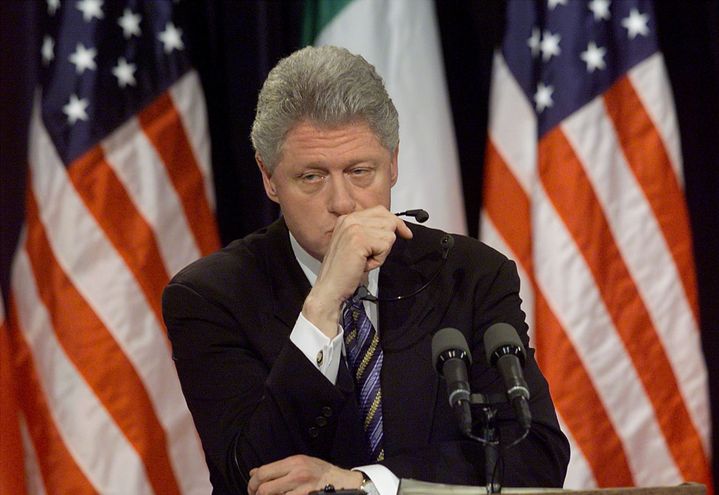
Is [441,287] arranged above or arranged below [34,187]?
below

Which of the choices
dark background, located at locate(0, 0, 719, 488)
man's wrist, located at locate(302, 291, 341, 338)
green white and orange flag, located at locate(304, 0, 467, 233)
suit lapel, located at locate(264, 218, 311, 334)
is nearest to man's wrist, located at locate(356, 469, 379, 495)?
Answer: man's wrist, located at locate(302, 291, 341, 338)

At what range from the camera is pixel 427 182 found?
141 inches

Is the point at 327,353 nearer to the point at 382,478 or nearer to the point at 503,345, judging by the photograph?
the point at 382,478

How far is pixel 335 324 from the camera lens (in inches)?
80.0

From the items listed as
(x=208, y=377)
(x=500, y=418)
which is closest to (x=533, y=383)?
(x=500, y=418)

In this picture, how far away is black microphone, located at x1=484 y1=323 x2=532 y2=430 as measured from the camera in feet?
5.36

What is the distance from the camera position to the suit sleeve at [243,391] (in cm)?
198

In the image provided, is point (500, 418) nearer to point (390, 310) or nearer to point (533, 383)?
point (533, 383)

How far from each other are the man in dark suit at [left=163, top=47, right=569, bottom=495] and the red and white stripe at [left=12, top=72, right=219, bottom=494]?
3.83 feet

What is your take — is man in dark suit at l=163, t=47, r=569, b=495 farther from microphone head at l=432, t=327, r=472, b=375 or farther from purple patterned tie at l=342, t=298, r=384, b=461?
microphone head at l=432, t=327, r=472, b=375

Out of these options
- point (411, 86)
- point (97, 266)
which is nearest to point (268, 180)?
point (97, 266)

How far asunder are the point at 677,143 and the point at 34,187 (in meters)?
2.16

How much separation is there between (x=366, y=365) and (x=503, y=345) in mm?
514

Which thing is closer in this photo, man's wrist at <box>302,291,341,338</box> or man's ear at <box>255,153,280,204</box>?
man's wrist at <box>302,291,341,338</box>
